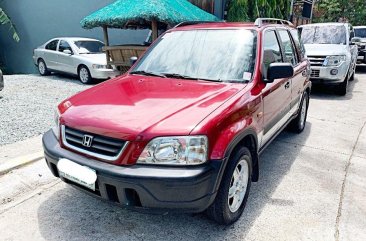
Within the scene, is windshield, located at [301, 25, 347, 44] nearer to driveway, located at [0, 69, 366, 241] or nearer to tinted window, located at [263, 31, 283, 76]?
driveway, located at [0, 69, 366, 241]

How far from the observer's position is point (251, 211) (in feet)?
9.70

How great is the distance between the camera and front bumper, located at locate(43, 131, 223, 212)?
2.08 m

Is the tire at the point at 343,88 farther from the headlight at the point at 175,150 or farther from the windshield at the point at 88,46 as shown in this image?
the windshield at the point at 88,46

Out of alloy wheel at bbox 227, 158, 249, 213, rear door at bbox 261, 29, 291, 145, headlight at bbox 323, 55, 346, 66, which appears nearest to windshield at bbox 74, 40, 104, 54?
headlight at bbox 323, 55, 346, 66

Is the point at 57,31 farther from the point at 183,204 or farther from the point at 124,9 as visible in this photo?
the point at 183,204

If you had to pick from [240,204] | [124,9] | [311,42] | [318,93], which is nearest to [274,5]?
[311,42]

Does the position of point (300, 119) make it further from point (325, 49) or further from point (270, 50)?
point (325, 49)

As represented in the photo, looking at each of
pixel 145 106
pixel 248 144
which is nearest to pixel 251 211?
pixel 248 144

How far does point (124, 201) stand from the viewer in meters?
2.21

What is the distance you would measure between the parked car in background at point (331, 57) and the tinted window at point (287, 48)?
3871mm

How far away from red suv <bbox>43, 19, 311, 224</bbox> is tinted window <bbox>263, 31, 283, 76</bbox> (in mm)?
23

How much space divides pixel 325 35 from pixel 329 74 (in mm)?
1907

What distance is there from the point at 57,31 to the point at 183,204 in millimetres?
14218

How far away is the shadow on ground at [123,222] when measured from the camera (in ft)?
8.49
